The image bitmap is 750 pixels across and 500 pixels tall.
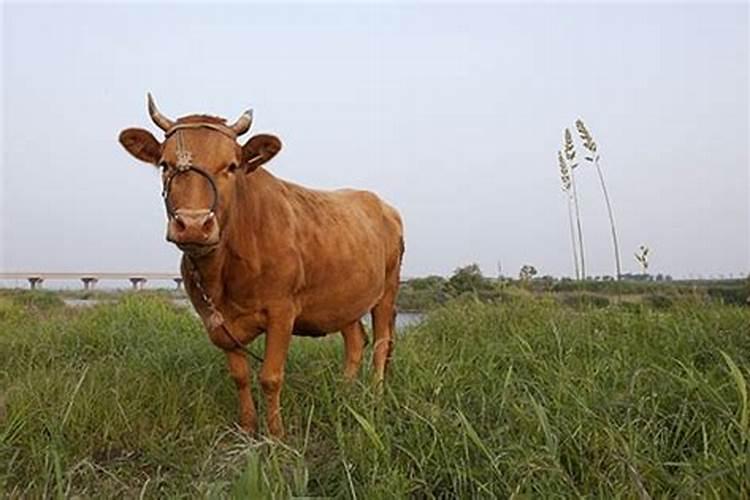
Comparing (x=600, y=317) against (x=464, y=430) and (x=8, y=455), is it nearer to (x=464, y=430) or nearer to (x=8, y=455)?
(x=464, y=430)

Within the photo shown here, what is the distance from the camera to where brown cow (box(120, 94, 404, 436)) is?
3932 millimetres

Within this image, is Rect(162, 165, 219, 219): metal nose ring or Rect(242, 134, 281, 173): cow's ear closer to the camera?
Rect(162, 165, 219, 219): metal nose ring

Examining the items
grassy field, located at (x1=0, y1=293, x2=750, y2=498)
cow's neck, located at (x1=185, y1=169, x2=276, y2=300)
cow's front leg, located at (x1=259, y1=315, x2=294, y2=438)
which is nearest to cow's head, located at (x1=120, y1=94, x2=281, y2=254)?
cow's neck, located at (x1=185, y1=169, x2=276, y2=300)

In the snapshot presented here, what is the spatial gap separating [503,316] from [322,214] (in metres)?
2.71

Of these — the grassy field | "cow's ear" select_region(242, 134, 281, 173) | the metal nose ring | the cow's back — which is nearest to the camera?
the grassy field

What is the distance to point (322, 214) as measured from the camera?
5586 mm

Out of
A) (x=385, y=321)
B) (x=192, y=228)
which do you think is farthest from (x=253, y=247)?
(x=385, y=321)

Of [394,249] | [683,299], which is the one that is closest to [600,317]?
[683,299]

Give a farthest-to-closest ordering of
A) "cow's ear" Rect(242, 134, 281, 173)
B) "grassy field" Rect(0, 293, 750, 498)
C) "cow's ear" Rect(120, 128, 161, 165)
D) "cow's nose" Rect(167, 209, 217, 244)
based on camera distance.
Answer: "cow's ear" Rect(242, 134, 281, 173) < "cow's ear" Rect(120, 128, 161, 165) < "cow's nose" Rect(167, 209, 217, 244) < "grassy field" Rect(0, 293, 750, 498)

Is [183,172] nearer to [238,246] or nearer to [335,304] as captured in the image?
[238,246]

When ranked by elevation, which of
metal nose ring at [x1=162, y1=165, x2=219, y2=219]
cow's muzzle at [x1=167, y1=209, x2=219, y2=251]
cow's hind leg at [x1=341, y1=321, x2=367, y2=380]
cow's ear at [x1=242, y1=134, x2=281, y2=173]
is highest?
cow's ear at [x1=242, y1=134, x2=281, y2=173]

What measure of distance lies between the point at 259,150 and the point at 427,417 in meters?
1.98

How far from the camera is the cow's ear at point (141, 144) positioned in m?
4.38

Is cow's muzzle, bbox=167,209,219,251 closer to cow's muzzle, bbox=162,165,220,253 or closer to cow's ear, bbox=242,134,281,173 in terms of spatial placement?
cow's muzzle, bbox=162,165,220,253
